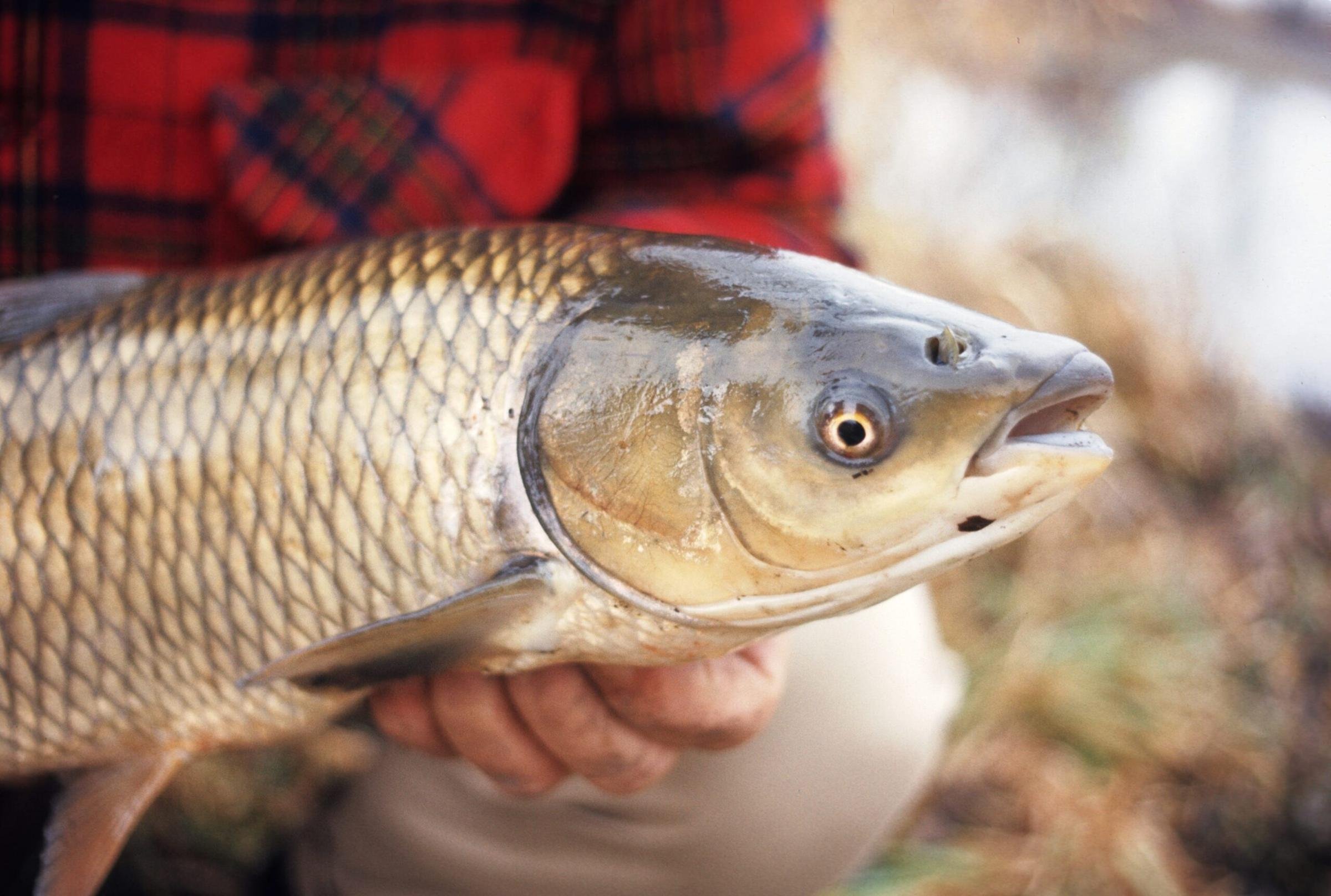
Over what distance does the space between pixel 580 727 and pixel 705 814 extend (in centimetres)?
50

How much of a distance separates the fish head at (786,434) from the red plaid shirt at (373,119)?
464mm

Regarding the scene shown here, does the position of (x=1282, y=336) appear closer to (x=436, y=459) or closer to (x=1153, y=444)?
(x=1153, y=444)

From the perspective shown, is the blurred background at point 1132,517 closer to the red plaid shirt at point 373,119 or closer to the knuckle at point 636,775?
the red plaid shirt at point 373,119

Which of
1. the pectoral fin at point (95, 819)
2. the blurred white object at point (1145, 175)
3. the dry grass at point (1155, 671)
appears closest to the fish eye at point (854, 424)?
the pectoral fin at point (95, 819)

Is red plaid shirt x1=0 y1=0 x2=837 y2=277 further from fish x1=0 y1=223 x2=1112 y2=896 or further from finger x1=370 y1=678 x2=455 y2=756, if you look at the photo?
finger x1=370 y1=678 x2=455 y2=756

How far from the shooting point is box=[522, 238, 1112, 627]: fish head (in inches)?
28.9

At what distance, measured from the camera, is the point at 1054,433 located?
2.47 ft

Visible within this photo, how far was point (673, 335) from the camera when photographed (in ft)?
2.68

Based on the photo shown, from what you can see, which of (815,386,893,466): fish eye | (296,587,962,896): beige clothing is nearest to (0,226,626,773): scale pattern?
(815,386,893,466): fish eye

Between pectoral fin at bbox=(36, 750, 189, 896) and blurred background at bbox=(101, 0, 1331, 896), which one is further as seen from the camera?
blurred background at bbox=(101, 0, 1331, 896)

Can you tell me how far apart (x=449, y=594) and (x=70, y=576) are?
38 cm

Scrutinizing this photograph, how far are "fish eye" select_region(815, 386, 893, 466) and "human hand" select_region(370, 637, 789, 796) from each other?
1.00 ft

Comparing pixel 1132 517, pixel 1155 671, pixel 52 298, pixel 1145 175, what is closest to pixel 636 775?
pixel 52 298

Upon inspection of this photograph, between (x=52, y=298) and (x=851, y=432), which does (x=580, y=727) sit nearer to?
(x=851, y=432)
